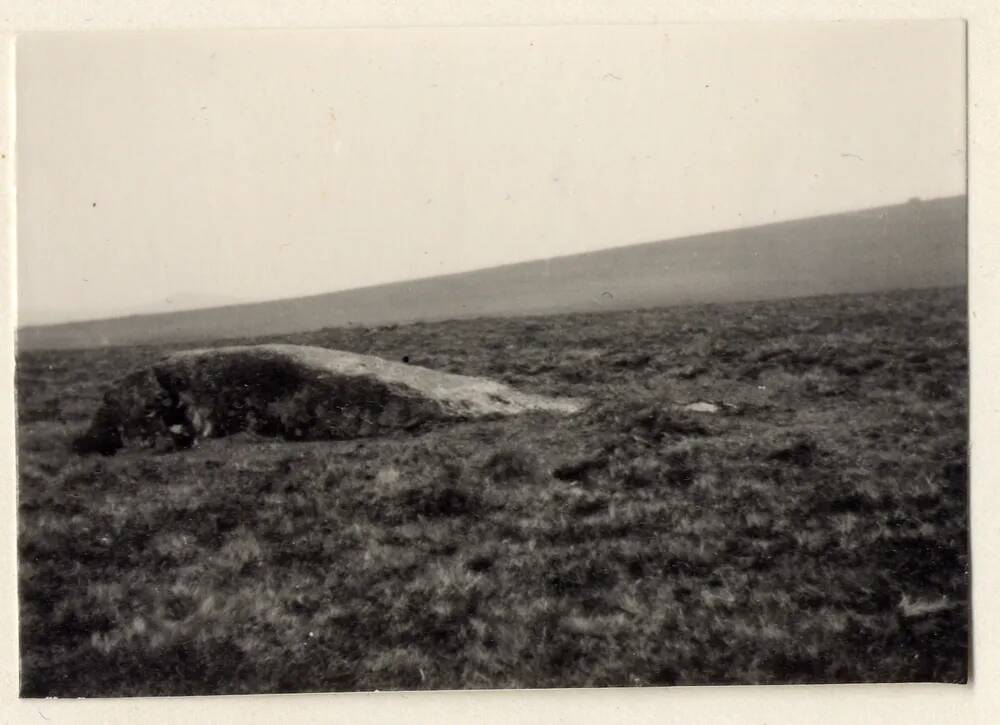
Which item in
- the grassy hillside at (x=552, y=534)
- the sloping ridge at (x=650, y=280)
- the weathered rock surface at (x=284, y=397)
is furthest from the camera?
the weathered rock surface at (x=284, y=397)

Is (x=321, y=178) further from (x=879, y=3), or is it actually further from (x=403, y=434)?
(x=879, y=3)

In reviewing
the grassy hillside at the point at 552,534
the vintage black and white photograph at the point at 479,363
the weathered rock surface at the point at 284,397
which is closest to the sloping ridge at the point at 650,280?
the vintage black and white photograph at the point at 479,363

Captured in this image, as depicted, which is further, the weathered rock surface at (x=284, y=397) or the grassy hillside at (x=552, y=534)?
the weathered rock surface at (x=284, y=397)

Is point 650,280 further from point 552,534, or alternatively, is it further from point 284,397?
point 284,397

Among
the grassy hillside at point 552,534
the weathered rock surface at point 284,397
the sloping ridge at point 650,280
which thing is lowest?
the grassy hillside at point 552,534

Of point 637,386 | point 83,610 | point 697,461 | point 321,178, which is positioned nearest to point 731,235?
point 637,386

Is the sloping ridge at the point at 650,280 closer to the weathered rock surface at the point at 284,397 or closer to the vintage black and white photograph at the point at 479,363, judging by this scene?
the vintage black and white photograph at the point at 479,363

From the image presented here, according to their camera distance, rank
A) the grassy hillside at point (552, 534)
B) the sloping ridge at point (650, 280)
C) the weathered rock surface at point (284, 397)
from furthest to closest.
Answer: the weathered rock surface at point (284, 397)
the sloping ridge at point (650, 280)
the grassy hillside at point (552, 534)
